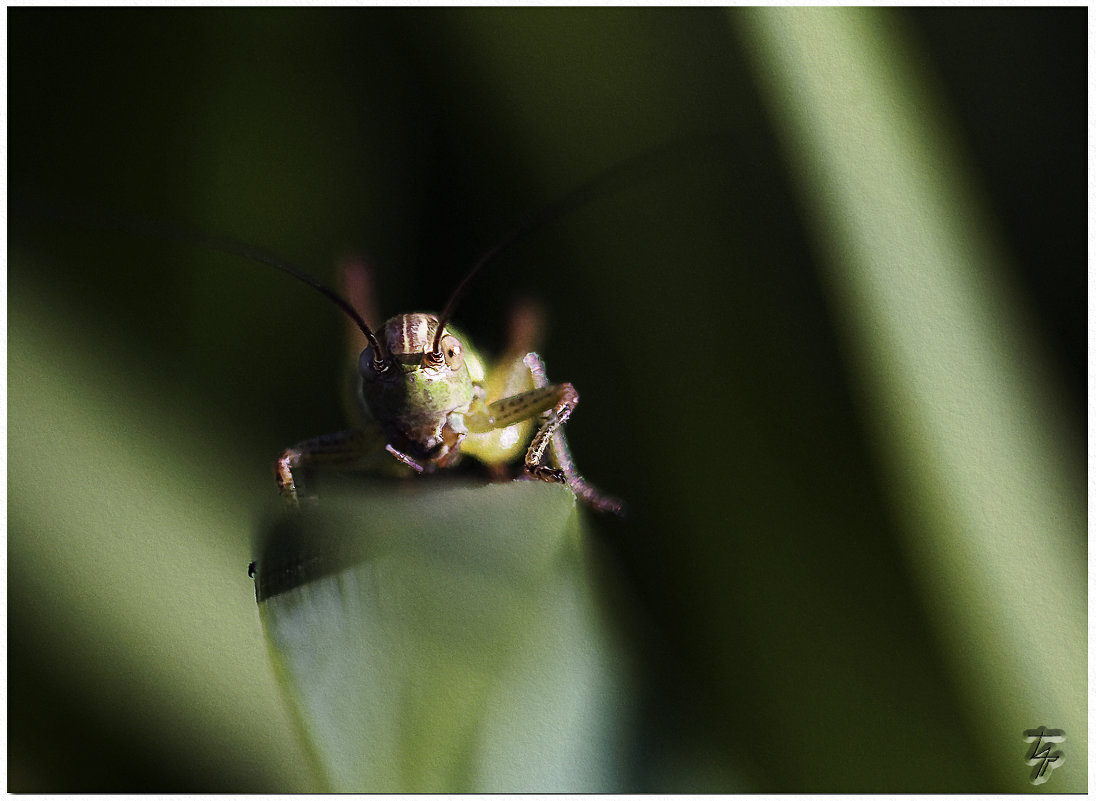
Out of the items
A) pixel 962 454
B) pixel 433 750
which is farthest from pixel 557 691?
pixel 962 454

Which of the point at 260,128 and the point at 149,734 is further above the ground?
the point at 260,128

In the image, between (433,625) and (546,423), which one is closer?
(433,625)

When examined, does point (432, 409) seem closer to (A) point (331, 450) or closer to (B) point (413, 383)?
(B) point (413, 383)

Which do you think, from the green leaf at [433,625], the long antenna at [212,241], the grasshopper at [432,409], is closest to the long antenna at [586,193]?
the grasshopper at [432,409]

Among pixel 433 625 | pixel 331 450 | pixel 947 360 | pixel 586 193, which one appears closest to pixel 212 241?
pixel 331 450

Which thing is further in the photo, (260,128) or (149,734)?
(260,128)

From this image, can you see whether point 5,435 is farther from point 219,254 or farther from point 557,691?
point 557,691

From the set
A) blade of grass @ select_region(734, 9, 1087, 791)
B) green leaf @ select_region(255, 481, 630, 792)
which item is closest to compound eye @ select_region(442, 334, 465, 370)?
green leaf @ select_region(255, 481, 630, 792)
